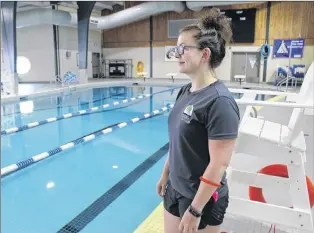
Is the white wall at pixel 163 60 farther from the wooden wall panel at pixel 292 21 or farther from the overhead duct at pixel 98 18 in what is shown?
the overhead duct at pixel 98 18

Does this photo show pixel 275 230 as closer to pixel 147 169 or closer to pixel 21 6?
pixel 147 169

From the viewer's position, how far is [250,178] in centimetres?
211

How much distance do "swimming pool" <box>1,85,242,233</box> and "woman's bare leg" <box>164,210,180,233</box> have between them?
997 mm

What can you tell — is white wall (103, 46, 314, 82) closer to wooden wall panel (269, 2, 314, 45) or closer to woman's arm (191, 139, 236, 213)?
wooden wall panel (269, 2, 314, 45)

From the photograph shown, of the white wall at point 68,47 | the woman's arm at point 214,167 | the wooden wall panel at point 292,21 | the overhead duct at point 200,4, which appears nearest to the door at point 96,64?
the white wall at point 68,47

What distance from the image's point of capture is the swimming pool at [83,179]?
2.34m

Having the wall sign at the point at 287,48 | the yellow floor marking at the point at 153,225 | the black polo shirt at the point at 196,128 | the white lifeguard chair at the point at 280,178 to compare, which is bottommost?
the yellow floor marking at the point at 153,225

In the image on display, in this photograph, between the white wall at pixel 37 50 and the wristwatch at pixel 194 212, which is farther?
the white wall at pixel 37 50

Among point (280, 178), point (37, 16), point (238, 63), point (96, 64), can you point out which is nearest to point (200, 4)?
point (238, 63)

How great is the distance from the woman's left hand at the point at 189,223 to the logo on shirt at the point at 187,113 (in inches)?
14.0

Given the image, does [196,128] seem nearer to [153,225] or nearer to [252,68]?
[153,225]

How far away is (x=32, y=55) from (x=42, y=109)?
892 centimetres

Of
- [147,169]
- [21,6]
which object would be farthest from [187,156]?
[21,6]

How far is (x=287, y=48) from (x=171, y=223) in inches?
591
